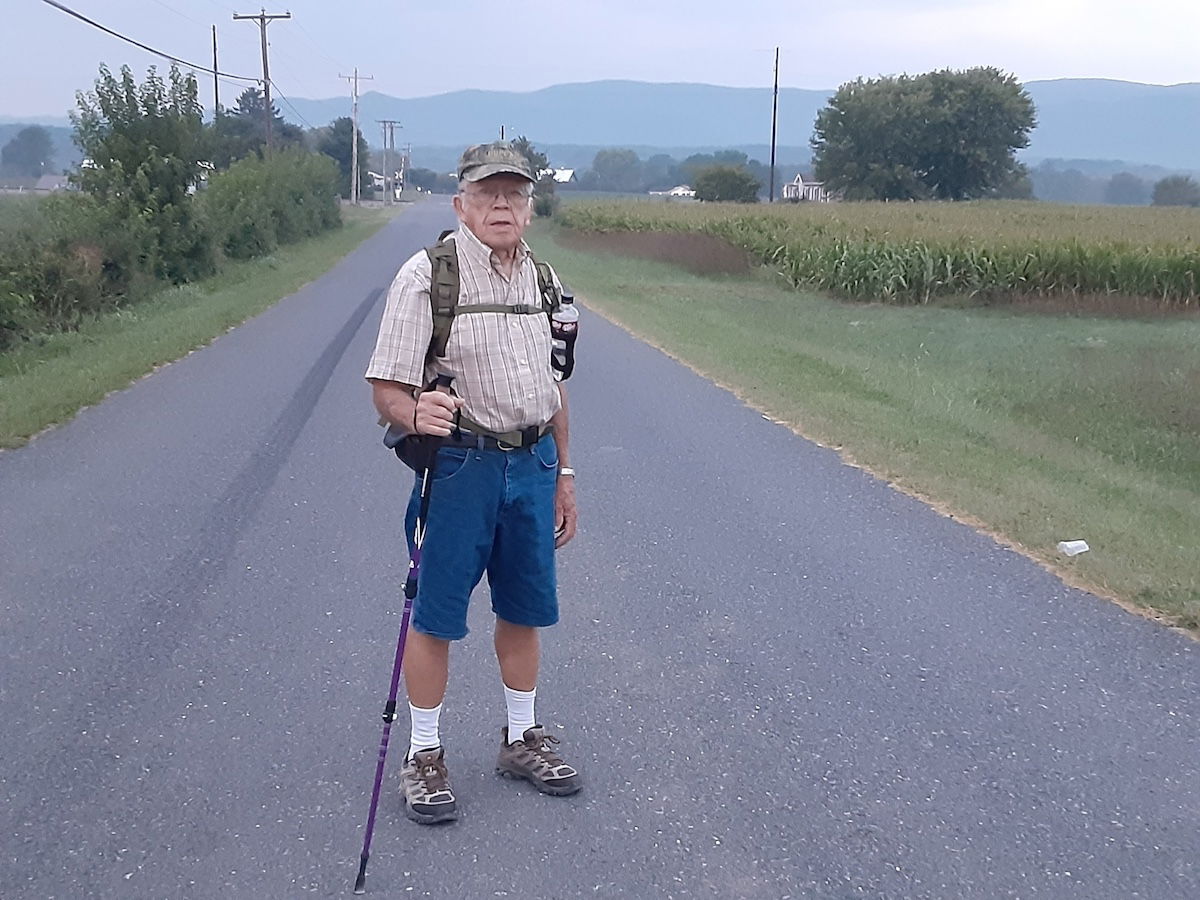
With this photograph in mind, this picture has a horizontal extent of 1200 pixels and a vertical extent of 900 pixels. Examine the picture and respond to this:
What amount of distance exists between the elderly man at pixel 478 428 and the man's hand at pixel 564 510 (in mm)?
39

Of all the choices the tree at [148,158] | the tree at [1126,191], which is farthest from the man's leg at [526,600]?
A: the tree at [1126,191]

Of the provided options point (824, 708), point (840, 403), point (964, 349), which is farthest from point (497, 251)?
point (964, 349)

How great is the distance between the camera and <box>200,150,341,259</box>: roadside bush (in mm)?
29844

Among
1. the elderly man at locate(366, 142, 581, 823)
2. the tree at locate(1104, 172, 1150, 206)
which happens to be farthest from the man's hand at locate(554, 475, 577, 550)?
the tree at locate(1104, 172, 1150, 206)

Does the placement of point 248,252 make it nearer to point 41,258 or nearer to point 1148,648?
point 41,258

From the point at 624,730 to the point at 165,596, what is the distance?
2572mm

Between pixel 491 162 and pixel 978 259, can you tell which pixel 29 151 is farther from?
pixel 491 162

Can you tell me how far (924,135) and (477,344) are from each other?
77855 mm

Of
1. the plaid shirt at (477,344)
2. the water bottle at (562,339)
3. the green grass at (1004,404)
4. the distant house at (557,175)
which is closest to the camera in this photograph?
the plaid shirt at (477,344)

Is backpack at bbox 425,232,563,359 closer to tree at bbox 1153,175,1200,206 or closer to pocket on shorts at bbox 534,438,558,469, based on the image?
pocket on shorts at bbox 534,438,558,469

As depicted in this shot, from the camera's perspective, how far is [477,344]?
352 centimetres

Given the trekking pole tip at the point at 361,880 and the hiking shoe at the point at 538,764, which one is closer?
the trekking pole tip at the point at 361,880

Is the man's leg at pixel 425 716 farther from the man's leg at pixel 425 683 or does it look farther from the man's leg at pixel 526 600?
the man's leg at pixel 526 600

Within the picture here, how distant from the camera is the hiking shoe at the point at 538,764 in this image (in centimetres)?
393
